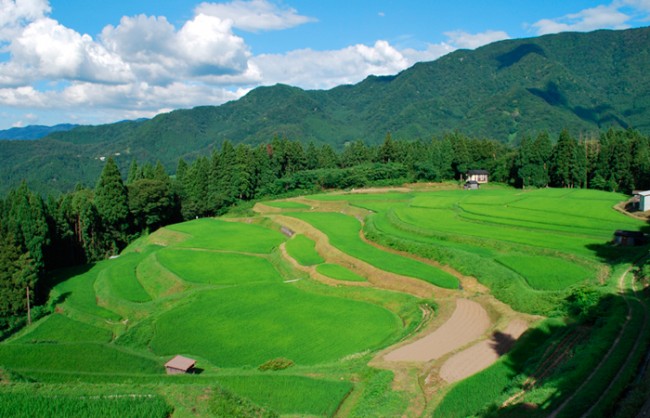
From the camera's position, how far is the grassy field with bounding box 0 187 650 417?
1252 centimetres

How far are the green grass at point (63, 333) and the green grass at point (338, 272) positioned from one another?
14.0 meters

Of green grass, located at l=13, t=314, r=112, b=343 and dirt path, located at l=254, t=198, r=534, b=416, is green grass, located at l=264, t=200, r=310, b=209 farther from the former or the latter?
green grass, located at l=13, t=314, r=112, b=343

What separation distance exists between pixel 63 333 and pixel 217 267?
37.8ft

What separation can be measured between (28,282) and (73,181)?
170103mm

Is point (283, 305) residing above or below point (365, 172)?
below

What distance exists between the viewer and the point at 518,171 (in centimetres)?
7150

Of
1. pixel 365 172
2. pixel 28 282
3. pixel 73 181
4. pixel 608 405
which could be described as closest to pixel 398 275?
pixel 608 405

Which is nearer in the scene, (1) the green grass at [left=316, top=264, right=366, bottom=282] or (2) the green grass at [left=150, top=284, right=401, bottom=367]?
(2) the green grass at [left=150, top=284, right=401, bottom=367]

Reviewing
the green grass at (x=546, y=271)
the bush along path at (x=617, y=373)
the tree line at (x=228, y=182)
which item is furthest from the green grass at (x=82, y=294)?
the bush along path at (x=617, y=373)

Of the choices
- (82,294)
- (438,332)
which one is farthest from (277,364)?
(82,294)

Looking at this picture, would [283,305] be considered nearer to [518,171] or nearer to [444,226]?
[444,226]

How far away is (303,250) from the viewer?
38812 millimetres

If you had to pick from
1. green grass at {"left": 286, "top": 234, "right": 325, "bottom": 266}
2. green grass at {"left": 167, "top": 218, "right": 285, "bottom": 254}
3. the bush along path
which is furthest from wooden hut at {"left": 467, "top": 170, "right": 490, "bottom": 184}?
the bush along path

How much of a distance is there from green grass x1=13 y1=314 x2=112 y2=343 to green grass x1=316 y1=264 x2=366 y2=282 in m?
14.0
